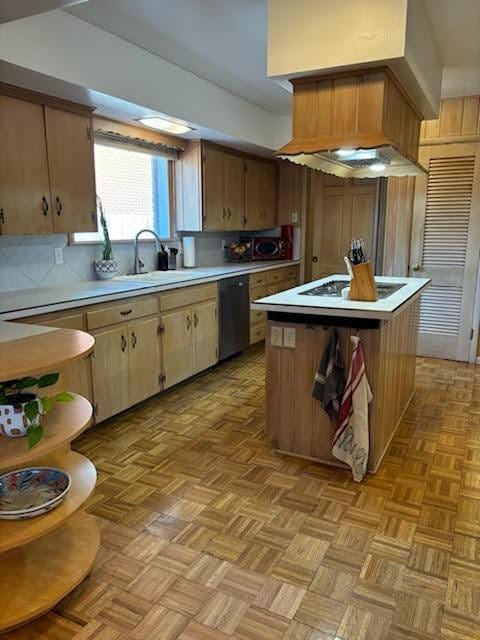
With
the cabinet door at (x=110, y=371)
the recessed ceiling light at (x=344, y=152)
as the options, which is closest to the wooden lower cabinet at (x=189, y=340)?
the cabinet door at (x=110, y=371)

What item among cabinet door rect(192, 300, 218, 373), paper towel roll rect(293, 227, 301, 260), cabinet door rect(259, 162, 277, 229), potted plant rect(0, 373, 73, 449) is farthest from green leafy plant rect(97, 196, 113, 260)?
paper towel roll rect(293, 227, 301, 260)

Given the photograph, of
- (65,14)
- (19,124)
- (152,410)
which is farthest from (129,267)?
(65,14)

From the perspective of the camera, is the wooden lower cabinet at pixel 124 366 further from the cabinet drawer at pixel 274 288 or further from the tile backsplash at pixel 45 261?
the cabinet drawer at pixel 274 288

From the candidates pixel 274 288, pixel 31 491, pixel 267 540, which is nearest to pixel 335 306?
pixel 267 540

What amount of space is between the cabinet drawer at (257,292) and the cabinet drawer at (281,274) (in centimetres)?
14

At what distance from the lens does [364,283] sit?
262 centimetres

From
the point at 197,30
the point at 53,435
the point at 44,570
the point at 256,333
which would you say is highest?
the point at 197,30

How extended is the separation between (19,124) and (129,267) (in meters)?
1.57

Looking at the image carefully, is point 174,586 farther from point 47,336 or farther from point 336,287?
point 336,287

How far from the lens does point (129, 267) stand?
13.2 ft

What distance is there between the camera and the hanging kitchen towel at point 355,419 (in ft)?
7.86

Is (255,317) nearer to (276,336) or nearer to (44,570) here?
(276,336)

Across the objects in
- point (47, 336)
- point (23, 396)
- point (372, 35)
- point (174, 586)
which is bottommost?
point (174, 586)

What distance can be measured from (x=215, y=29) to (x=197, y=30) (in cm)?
11
